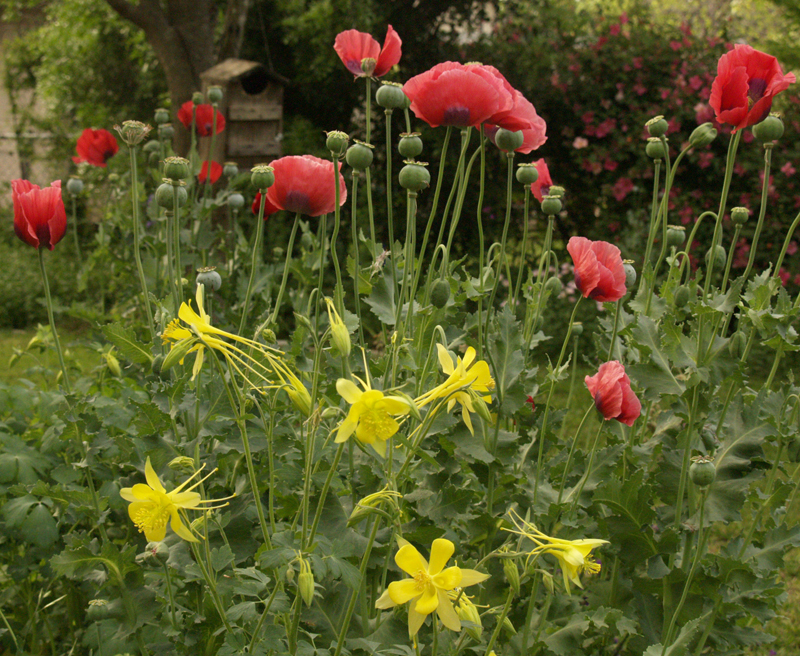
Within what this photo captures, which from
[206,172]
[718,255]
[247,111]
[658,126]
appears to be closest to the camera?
[658,126]

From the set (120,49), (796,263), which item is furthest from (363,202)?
(120,49)

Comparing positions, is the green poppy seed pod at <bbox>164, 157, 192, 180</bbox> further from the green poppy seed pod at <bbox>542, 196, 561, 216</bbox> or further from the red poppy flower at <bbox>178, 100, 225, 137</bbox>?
the red poppy flower at <bbox>178, 100, 225, 137</bbox>

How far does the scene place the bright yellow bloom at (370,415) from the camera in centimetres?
74

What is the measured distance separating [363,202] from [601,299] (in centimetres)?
424

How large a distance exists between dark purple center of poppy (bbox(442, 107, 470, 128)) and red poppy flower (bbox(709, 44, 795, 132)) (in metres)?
0.50

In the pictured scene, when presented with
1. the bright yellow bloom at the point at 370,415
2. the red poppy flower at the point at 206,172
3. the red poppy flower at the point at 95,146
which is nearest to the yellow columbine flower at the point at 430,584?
the bright yellow bloom at the point at 370,415

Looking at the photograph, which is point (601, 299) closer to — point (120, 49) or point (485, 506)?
point (485, 506)

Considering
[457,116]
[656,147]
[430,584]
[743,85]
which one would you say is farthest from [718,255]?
[430,584]

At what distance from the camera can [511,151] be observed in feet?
4.50

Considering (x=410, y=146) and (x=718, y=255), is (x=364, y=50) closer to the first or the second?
(x=410, y=146)

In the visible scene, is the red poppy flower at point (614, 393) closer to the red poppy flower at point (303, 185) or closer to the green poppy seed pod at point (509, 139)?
the green poppy seed pod at point (509, 139)

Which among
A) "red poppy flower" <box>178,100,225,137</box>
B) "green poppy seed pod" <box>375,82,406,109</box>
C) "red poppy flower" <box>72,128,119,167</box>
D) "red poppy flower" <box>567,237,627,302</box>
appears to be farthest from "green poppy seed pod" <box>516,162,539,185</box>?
"red poppy flower" <box>72,128,119,167</box>

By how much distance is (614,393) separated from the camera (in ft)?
4.20

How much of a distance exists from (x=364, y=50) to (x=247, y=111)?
3.42 meters
